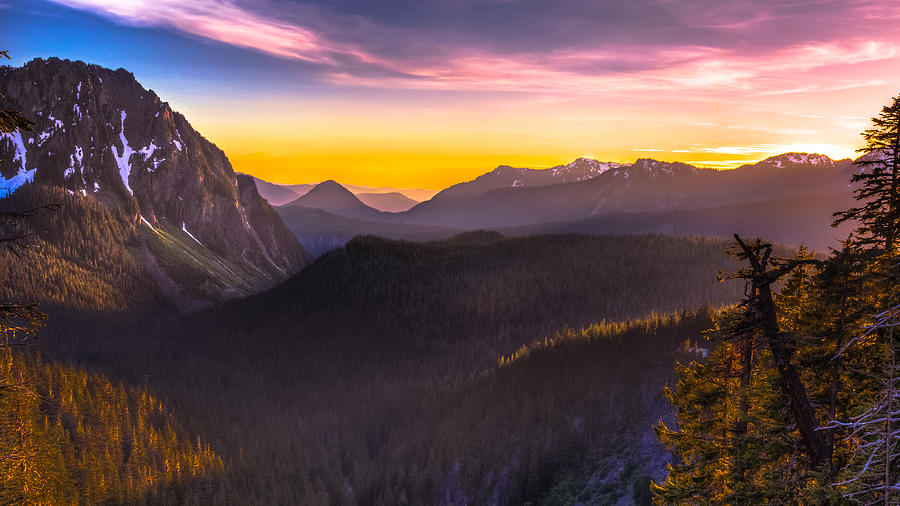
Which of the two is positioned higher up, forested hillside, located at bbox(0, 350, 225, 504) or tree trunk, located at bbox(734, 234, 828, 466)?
tree trunk, located at bbox(734, 234, 828, 466)

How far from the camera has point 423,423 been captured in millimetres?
132875

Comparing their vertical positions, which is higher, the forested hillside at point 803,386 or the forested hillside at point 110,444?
the forested hillside at point 803,386

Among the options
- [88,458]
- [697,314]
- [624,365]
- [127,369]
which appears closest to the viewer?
[88,458]

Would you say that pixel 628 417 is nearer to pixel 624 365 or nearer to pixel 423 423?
pixel 624 365

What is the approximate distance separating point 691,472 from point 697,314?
3870 inches

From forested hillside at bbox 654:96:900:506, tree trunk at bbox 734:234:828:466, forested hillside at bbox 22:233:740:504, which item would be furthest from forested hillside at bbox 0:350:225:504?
tree trunk at bbox 734:234:828:466

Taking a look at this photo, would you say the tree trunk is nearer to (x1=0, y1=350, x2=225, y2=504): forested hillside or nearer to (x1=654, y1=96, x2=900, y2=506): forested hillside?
(x1=654, y1=96, x2=900, y2=506): forested hillside

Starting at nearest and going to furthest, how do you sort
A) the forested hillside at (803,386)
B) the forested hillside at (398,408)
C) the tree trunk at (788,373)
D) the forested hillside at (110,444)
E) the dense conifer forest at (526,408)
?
the forested hillside at (803,386) → the tree trunk at (788,373) → the dense conifer forest at (526,408) → the forested hillside at (398,408) → the forested hillside at (110,444)

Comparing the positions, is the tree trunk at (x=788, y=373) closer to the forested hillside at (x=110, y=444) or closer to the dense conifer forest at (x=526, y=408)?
the dense conifer forest at (x=526, y=408)

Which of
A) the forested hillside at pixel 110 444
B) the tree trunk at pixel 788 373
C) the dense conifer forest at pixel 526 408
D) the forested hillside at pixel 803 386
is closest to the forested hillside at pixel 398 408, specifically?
the dense conifer forest at pixel 526 408

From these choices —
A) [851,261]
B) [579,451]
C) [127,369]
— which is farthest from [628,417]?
[127,369]

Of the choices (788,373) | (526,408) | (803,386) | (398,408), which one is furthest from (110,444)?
(788,373)

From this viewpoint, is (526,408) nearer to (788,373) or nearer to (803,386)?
(803,386)

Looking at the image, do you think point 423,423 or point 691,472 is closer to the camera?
point 691,472
